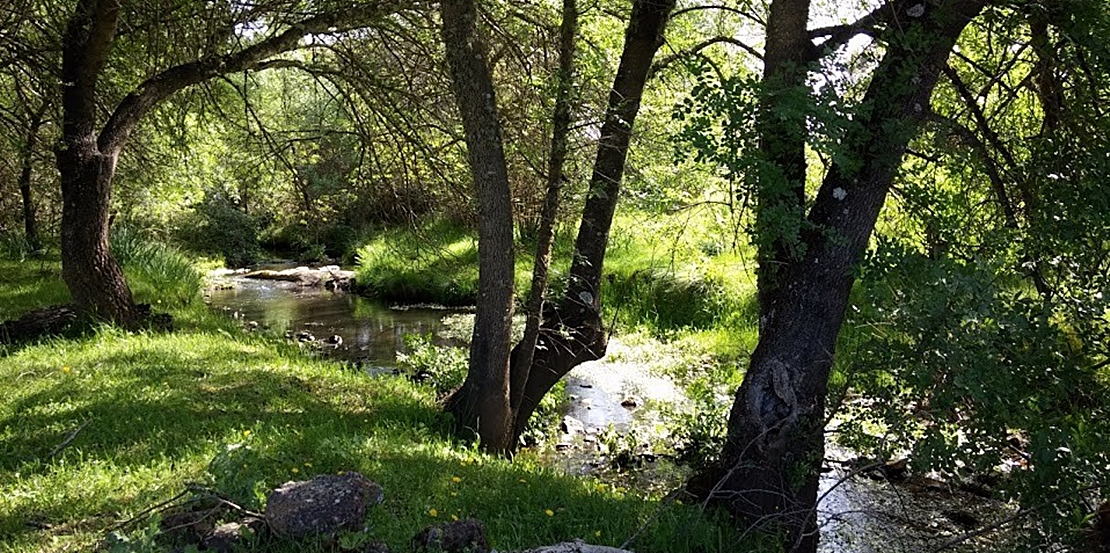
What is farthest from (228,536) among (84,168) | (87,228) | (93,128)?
(93,128)

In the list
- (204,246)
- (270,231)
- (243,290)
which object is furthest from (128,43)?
(270,231)

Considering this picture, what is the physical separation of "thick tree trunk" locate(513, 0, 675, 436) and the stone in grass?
302cm

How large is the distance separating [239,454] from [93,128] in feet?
21.0

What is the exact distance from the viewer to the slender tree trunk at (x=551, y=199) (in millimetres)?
6266

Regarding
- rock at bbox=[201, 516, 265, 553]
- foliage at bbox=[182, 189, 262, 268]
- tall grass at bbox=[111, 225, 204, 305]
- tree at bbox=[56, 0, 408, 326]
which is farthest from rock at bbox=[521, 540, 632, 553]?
foliage at bbox=[182, 189, 262, 268]

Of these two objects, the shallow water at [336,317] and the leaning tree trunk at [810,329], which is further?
the shallow water at [336,317]

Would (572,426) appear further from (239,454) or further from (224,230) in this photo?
(224,230)

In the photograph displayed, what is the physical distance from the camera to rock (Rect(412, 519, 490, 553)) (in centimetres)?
370

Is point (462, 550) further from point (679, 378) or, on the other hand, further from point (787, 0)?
point (679, 378)

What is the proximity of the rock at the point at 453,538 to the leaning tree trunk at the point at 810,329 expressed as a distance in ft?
5.34

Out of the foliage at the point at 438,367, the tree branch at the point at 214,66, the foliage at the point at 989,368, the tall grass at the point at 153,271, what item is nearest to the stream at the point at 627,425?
the foliage at the point at 989,368

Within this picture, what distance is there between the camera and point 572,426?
8.92 m

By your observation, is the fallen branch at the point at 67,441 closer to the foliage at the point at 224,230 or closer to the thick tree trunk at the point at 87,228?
the thick tree trunk at the point at 87,228

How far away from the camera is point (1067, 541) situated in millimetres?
3910
